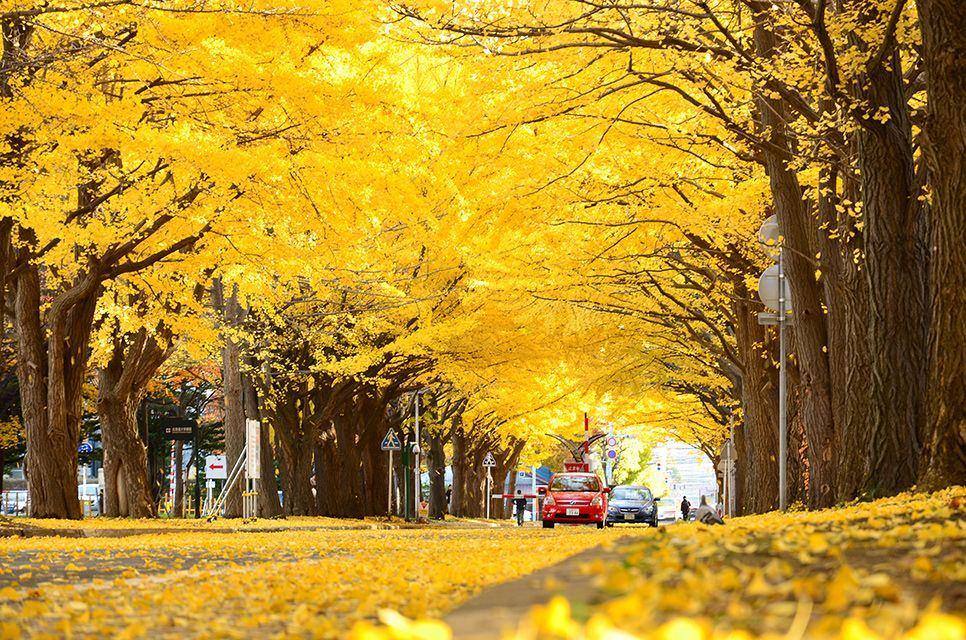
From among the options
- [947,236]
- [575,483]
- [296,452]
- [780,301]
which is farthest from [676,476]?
[947,236]

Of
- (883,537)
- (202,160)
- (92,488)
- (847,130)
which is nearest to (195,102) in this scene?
(202,160)

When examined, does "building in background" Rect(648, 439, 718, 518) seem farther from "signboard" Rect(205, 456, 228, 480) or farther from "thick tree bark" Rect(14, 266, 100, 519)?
"thick tree bark" Rect(14, 266, 100, 519)

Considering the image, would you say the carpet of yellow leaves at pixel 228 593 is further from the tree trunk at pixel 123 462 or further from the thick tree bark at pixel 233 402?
the thick tree bark at pixel 233 402

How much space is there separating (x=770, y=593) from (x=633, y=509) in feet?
126

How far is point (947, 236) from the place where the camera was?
10836 millimetres

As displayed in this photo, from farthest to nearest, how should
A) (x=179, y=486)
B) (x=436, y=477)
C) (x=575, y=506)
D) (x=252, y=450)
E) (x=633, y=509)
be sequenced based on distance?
(x=179, y=486), (x=436, y=477), (x=633, y=509), (x=575, y=506), (x=252, y=450)

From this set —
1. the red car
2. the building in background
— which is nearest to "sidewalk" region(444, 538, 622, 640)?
the red car

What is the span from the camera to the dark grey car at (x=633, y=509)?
41562 mm

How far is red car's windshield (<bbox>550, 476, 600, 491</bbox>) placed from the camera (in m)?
36.7

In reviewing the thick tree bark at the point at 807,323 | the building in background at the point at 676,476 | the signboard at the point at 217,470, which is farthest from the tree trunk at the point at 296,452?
the building in background at the point at 676,476

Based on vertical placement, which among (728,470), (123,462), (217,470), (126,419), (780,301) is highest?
(780,301)

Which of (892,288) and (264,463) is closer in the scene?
(892,288)

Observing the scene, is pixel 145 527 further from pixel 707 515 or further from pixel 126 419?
pixel 707 515

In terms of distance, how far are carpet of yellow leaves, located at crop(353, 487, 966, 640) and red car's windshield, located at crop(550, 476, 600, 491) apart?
30.8 meters
